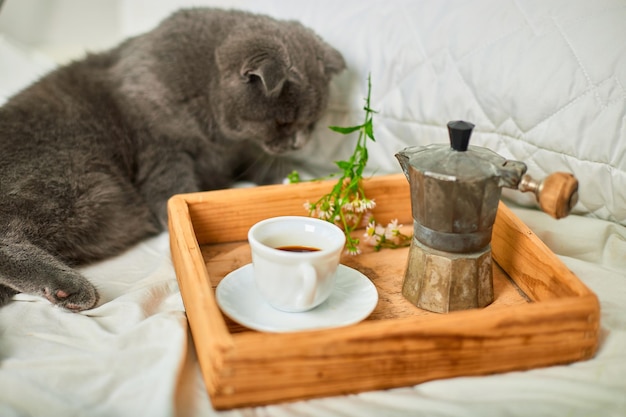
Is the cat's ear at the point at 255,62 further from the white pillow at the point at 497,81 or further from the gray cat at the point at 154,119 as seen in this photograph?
the white pillow at the point at 497,81

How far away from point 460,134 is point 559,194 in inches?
5.6

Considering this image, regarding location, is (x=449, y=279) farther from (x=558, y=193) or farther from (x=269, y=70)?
(x=269, y=70)

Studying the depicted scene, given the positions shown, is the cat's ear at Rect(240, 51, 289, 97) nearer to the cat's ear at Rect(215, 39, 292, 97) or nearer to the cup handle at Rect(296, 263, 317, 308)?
the cat's ear at Rect(215, 39, 292, 97)

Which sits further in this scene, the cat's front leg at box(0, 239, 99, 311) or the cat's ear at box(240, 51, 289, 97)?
the cat's ear at box(240, 51, 289, 97)

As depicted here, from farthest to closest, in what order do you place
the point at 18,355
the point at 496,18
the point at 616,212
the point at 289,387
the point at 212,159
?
the point at 212,159 → the point at 496,18 → the point at 616,212 → the point at 18,355 → the point at 289,387

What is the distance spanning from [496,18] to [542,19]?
9 centimetres

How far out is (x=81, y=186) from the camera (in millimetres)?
1129

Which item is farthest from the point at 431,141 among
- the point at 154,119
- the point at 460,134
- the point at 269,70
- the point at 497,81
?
the point at 154,119

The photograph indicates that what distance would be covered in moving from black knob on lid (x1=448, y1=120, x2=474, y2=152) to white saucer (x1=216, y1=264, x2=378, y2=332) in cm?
22

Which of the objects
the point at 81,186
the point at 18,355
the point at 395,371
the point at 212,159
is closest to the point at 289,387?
the point at 395,371

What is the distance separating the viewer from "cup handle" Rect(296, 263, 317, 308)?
74cm

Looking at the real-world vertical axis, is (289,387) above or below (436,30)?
below

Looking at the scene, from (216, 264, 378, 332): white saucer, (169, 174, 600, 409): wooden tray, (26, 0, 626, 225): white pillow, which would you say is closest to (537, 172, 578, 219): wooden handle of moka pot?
(169, 174, 600, 409): wooden tray

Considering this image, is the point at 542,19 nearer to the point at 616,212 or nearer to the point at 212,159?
the point at 616,212
